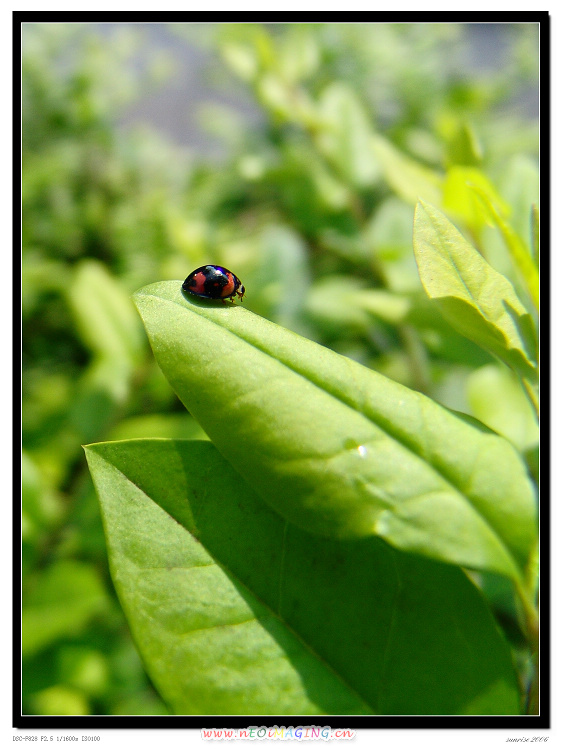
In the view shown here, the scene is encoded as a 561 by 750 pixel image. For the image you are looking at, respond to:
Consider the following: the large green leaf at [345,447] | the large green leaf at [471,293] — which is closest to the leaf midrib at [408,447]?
the large green leaf at [345,447]

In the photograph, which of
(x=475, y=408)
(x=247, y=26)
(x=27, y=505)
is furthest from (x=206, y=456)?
(x=247, y=26)

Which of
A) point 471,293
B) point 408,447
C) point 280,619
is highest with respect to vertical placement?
point 471,293

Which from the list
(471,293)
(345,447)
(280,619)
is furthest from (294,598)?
(471,293)

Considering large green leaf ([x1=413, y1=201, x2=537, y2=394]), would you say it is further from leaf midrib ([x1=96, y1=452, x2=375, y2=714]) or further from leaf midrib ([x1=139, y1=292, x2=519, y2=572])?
leaf midrib ([x1=96, y1=452, x2=375, y2=714])

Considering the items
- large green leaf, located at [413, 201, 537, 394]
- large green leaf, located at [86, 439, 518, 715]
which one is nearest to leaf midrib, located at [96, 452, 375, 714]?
large green leaf, located at [86, 439, 518, 715]

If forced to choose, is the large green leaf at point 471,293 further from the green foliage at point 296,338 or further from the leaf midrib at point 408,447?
the leaf midrib at point 408,447

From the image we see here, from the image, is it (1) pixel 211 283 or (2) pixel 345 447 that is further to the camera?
(1) pixel 211 283

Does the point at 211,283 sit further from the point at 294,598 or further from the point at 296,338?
the point at 294,598
